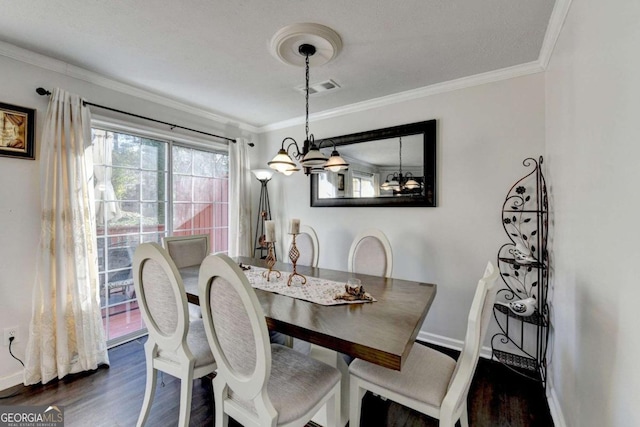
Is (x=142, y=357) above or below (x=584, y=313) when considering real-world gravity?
below

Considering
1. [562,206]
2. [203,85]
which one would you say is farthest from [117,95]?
[562,206]

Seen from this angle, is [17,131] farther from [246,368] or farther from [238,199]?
[246,368]

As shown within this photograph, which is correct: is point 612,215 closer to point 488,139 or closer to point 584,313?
point 584,313

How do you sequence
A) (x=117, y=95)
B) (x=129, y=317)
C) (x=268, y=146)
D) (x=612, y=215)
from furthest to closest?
(x=268, y=146) → (x=129, y=317) → (x=117, y=95) → (x=612, y=215)

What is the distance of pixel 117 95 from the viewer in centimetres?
262

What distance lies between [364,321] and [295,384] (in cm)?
43

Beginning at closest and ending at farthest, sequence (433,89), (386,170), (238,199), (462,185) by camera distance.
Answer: (462,185), (433,89), (386,170), (238,199)

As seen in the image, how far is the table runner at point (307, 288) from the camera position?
5.39 ft

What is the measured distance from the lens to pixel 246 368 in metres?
1.16

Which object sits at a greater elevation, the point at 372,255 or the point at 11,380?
the point at 372,255

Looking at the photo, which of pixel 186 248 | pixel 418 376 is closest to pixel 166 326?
pixel 186 248

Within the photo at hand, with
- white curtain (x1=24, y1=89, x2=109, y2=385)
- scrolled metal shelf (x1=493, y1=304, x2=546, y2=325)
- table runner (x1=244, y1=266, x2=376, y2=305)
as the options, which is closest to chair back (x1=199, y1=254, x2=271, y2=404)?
table runner (x1=244, y1=266, x2=376, y2=305)

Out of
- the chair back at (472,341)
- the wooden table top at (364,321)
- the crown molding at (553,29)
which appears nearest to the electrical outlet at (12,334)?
the wooden table top at (364,321)

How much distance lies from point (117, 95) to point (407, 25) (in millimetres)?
2625
